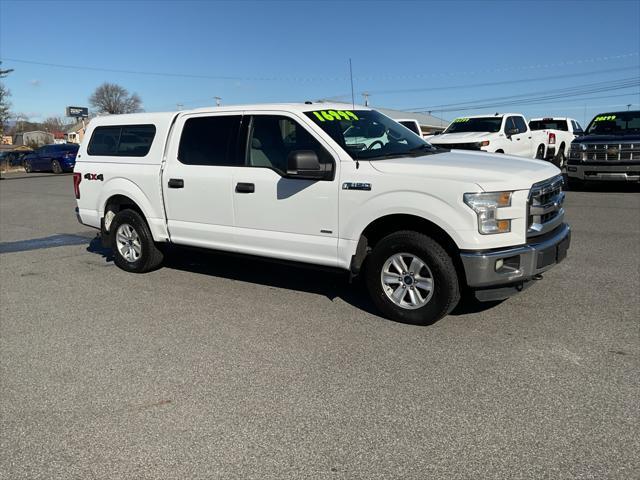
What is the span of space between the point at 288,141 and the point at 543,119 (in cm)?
1832

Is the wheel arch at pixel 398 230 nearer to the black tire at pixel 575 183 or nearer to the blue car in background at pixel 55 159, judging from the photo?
the black tire at pixel 575 183

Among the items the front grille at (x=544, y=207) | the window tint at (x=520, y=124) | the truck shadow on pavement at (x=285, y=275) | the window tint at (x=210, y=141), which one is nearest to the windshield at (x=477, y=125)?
the window tint at (x=520, y=124)

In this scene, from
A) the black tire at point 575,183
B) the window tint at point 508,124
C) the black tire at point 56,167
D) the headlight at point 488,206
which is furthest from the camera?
the black tire at point 56,167

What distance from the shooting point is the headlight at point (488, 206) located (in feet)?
14.0

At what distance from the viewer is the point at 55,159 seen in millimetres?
28797

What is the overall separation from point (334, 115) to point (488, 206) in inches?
75.0

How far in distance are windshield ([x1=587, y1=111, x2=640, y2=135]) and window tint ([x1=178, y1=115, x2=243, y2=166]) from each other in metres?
11.1

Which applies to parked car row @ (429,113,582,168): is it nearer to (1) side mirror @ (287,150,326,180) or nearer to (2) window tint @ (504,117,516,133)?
(2) window tint @ (504,117,516,133)

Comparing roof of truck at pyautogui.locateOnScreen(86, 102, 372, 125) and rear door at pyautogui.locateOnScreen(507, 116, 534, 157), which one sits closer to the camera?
roof of truck at pyautogui.locateOnScreen(86, 102, 372, 125)

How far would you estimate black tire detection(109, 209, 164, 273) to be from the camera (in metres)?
6.53

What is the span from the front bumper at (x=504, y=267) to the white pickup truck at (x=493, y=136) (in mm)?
9524

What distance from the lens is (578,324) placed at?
15.0 feet

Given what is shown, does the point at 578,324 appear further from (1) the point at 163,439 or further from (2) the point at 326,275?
(1) the point at 163,439

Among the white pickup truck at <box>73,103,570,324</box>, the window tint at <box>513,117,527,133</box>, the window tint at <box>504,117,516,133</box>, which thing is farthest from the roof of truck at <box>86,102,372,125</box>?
the window tint at <box>513,117,527,133</box>
